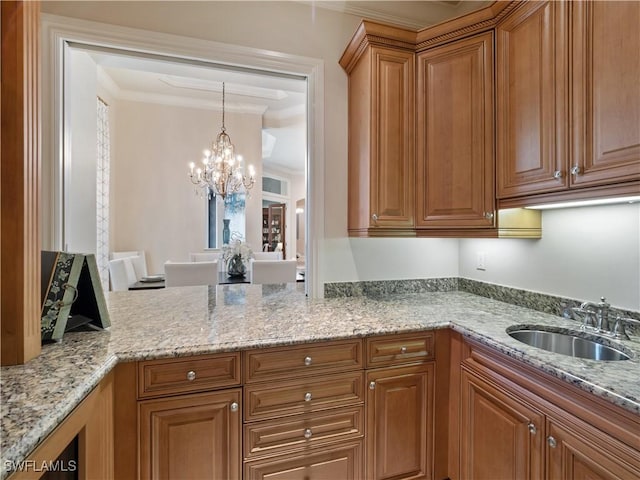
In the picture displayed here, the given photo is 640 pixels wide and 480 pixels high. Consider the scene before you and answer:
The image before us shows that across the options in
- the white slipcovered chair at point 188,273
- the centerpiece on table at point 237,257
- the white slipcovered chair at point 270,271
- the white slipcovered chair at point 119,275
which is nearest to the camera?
the white slipcovered chair at point 188,273

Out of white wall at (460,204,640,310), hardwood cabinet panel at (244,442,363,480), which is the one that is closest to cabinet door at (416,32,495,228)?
white wall at (460,204,640,310)

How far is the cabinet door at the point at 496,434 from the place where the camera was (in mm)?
1132

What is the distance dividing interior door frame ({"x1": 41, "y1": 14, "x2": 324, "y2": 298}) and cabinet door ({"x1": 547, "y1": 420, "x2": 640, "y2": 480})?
129cm

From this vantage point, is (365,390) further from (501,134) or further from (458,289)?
(501,134)

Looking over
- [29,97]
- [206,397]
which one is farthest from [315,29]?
[206,397]

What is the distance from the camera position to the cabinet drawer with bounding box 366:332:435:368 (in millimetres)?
1435

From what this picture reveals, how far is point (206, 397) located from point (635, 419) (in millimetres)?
1345

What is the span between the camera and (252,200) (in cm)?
536

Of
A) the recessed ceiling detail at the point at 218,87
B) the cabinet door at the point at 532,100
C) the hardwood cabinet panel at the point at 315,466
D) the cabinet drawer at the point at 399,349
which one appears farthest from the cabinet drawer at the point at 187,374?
the recessed ceiling detail at the point at 218,87

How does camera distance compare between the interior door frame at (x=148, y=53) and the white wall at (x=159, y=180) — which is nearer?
the interior door frame at (x=148, y=53)

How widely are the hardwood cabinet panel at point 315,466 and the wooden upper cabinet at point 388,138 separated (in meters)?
1.07

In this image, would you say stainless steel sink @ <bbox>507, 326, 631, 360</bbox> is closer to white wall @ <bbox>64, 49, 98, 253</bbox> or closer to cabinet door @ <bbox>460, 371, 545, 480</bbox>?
cabinet door @ <bbox>460, 371, 545, 480</bbox>

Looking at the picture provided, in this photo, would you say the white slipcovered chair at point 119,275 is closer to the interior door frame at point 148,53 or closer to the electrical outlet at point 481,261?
the interior door frame at point 148,53

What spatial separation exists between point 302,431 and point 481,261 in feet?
5.12
